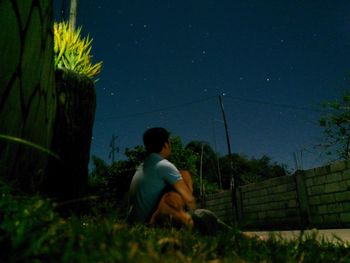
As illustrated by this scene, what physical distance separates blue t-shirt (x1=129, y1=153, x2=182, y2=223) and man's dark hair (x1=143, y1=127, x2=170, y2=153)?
0.95 feet

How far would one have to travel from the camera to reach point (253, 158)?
219ft

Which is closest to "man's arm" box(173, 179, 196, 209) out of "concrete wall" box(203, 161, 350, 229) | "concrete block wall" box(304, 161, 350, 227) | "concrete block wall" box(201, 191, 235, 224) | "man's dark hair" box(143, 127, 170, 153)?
"man's dark hair" box(143, 127, 170, 153)

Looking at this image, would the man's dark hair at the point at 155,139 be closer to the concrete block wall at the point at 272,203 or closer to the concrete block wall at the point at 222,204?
the concrete block wall at the point at 272,203

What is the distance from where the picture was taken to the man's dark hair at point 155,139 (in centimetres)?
302

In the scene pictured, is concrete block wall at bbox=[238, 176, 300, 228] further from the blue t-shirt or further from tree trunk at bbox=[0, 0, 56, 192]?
tree trunk at bbox=[0, 0, 56, 192]

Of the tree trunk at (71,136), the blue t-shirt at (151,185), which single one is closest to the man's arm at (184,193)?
the blue t-shirt at (151,185)

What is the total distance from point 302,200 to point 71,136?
9675 millimetres

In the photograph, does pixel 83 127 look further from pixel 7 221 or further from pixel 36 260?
pixel 36 260

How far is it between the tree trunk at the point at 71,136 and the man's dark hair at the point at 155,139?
0.50 m

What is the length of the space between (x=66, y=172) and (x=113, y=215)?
1352mm

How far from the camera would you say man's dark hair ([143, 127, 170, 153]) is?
3018mm

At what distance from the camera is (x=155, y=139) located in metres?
3.04

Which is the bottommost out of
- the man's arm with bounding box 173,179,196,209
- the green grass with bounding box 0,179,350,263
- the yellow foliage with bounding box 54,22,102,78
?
the green grass with bounding box 0,179,350,263

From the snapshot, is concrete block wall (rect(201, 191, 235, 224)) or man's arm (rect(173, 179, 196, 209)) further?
concrete block wall (rect(201, 191, 235, 224))
